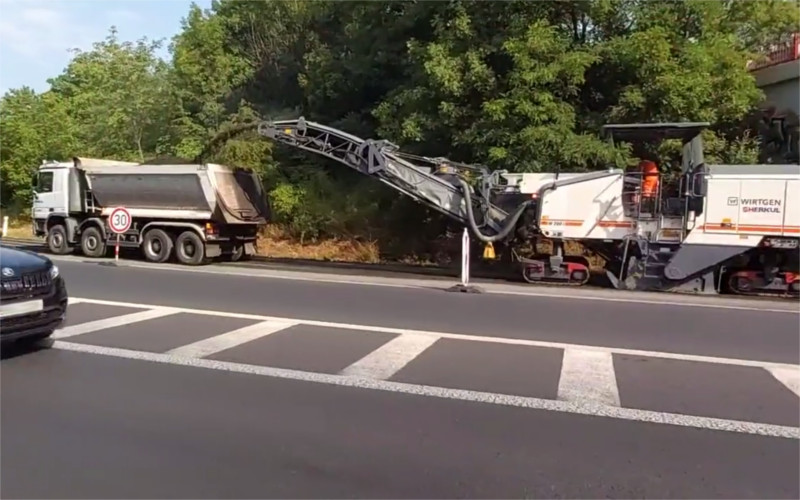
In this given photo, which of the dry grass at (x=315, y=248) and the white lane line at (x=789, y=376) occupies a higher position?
the dry grass at (x=315, y=248)

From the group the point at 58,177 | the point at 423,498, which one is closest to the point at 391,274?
the point at 58,177

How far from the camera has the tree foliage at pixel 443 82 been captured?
1828 centimetres

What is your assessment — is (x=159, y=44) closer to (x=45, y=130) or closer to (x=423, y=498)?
(x=45, y=130)

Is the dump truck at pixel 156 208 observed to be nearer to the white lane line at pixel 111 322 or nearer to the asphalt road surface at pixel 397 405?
the asphalt road surface at pixel 397 405

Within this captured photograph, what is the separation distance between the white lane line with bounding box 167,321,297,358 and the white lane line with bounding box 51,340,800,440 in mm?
271

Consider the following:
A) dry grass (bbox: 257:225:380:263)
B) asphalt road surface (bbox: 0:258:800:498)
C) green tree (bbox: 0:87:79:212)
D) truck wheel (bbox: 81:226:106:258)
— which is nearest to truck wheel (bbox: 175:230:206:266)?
truck wheel (bbox: 81:226:106:258)

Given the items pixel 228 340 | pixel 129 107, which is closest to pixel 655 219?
pixel 228 340

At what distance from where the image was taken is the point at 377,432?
526 cm

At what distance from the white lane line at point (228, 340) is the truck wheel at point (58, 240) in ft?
46.8

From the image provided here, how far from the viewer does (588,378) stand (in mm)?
7027

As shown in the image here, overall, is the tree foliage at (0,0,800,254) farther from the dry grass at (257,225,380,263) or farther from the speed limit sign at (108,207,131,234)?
the speed limit sign at (108,207,131,234)

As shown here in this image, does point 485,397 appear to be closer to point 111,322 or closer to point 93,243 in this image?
point 111,322

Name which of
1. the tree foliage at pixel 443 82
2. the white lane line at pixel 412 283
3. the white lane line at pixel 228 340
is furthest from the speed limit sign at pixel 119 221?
the white lane line at pixel 228 340

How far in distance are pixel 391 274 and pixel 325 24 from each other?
16.1 metres
